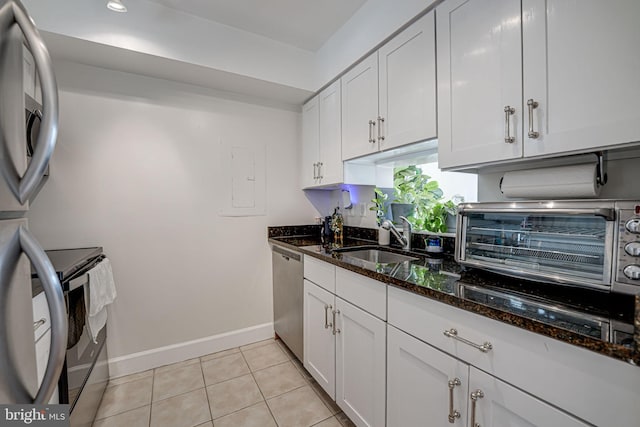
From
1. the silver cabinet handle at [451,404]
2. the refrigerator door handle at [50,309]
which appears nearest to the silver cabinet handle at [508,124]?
the silver cabinet handle at [451,404]

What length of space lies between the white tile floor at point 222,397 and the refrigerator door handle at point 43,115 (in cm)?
166

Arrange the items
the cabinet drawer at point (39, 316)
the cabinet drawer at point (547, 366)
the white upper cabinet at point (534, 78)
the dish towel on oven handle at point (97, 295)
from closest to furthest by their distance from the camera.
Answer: the cabinet drawer at point (547, 366), the white upper cabinet at point (534, 78), the cabinet drawer at point (39, 316), the dish towel on oven handle at point (97, 295)

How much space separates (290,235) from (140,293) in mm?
1317

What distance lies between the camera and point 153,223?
2.21m

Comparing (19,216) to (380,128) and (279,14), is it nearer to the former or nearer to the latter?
(380,128)

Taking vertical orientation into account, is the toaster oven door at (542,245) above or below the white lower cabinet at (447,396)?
above

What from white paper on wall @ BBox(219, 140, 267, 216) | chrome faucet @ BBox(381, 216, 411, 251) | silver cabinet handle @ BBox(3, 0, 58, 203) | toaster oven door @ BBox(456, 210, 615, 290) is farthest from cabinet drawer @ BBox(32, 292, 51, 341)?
chrome faucet @ BBox(381, 216, 411, 251)

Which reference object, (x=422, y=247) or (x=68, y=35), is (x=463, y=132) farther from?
(x=68, y=35)

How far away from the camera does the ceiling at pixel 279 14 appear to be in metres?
1.84

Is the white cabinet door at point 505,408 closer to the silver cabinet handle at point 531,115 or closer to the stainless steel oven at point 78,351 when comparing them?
the silver cabinet handle at point 531,115

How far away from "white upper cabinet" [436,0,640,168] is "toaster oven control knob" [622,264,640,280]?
0.38 meters

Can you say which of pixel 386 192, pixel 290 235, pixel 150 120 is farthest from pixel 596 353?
pixel 150 120

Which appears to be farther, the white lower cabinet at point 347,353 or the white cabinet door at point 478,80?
the white lower cabinet at point 347,353

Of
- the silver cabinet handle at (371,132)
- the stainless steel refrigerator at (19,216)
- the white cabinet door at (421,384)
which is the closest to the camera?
the stainless steel refrigerator at (19,216)
